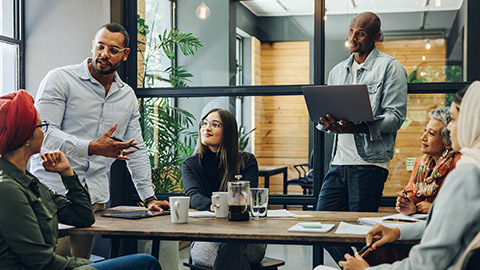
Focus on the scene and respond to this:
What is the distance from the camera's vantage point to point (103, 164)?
2.88 meters

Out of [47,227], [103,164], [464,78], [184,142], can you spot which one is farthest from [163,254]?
[464,78]

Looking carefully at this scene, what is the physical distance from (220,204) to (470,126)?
4.21 feet

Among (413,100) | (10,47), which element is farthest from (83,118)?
(413,100)

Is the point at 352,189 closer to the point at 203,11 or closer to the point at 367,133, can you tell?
the point at 367,133

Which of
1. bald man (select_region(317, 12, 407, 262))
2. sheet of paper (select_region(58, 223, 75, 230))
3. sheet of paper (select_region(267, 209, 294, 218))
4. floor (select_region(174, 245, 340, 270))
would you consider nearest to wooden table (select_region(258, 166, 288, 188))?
floor (select_region(174, 245, 340, 270))

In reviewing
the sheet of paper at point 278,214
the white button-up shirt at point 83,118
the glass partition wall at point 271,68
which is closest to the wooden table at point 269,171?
the glass partition wall at point 271,68

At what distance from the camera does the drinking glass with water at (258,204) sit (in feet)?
7.93

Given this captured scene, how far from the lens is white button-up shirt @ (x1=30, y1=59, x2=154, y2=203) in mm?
2725

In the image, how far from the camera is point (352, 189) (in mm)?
3039

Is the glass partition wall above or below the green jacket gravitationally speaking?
above

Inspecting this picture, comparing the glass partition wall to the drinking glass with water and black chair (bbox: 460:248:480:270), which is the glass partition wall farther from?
black chair (bbox: 460:248:480:270)

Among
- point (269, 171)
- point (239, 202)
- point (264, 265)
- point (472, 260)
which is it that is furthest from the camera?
point (269, 171)

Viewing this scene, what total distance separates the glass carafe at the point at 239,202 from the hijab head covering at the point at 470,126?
110 cm

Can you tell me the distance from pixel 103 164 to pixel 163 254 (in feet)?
4.57
